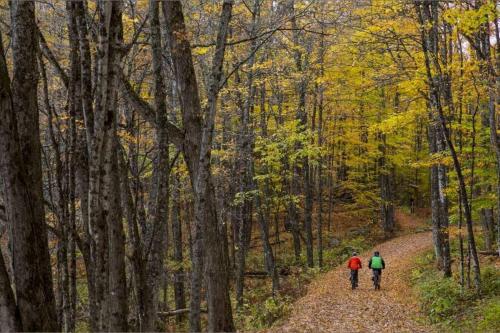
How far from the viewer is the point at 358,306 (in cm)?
1430

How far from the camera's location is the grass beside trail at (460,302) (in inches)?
408

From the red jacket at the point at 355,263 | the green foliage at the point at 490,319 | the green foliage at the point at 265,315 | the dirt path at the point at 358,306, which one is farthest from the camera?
the red jacket at the point at 355,263

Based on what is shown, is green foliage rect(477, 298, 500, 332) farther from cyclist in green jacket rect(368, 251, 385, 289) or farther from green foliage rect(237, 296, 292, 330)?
green foliage rect(237, 296, 292, 330)

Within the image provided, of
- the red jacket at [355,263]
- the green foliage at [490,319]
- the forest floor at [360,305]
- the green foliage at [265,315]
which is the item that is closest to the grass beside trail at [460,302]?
the green foliage at [490,319]

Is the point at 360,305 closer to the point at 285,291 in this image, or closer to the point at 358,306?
the point at 358,306

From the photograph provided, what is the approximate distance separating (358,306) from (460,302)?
311 centimetres

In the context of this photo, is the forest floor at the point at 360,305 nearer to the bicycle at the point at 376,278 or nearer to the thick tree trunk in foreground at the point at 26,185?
the bicycle at the point at 376,278

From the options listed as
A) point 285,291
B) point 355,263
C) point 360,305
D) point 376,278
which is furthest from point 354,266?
point 285,291

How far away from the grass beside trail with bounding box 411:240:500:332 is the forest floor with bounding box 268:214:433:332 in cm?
42

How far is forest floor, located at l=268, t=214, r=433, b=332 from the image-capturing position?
12.0 metres

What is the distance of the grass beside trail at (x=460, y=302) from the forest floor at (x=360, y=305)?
1.38ft

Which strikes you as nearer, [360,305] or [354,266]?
[360,305]

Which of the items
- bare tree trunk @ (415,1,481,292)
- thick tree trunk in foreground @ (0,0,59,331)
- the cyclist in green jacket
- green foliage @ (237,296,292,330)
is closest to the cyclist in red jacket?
the cyclist in green jacket

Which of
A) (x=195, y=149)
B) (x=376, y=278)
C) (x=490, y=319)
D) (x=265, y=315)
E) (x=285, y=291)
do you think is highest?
(x=195, y=149)
